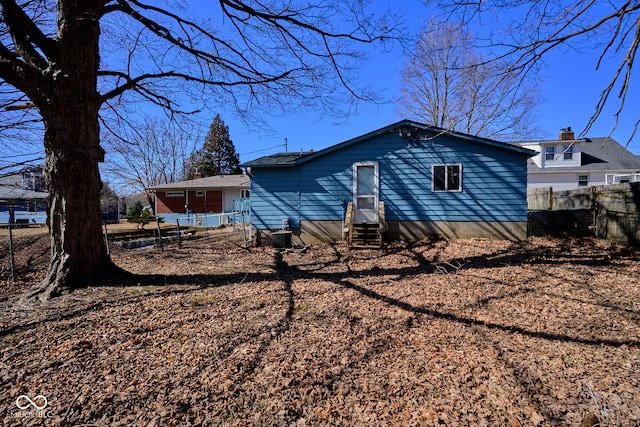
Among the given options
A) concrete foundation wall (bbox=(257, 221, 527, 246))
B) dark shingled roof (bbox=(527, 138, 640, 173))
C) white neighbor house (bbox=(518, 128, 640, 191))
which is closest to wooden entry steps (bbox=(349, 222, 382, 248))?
concrete foundation wall (bbox=(257, 221, 527, 246))

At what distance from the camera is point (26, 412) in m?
2.23

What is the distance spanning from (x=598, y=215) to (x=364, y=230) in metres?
7.13

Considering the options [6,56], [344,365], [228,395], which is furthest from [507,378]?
[6,56]

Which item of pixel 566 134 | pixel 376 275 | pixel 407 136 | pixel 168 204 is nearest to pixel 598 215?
pixel 407 136

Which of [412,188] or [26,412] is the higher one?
[412,188]

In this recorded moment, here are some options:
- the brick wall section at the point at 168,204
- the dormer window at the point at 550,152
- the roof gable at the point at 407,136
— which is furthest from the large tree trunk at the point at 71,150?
the dormer window at the point at 550,152

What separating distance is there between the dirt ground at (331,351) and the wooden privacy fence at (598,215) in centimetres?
266

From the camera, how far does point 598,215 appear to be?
9.36 meters

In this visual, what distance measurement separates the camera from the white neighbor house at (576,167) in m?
22.5

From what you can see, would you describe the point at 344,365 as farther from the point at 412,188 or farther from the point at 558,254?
the point at 412,188

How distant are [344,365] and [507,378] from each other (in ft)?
4.45

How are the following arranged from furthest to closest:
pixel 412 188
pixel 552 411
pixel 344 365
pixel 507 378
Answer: pixel 412 188, pixel 344 365, pixel 507 378, pixel 552 411

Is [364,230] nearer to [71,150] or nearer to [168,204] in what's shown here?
[71,150]

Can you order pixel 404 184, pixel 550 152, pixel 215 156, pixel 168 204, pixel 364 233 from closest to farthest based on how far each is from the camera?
pixel 364 233, pixel 404 184, pixel 550 152, pixel 168 204, pixel 215 156
